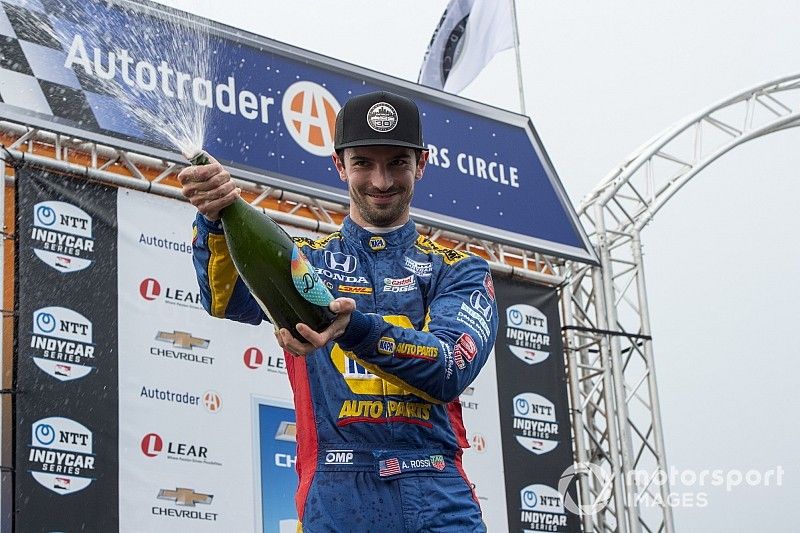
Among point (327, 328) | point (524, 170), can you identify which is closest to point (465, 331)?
point (327, 328)

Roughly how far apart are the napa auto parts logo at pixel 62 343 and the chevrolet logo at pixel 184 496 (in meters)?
0.87

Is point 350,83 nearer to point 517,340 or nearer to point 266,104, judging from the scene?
point 266,104

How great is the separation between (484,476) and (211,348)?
252cm

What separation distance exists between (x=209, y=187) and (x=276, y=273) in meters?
0.24

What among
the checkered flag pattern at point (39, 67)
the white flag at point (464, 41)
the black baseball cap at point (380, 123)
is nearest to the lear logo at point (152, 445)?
the checkered flag pattern at point (39, 67)

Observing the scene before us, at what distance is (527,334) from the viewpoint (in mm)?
10477

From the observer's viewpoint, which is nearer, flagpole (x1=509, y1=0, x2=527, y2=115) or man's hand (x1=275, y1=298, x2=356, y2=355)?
man's hand (x1=275, y1=298, x2=356, y2=355)

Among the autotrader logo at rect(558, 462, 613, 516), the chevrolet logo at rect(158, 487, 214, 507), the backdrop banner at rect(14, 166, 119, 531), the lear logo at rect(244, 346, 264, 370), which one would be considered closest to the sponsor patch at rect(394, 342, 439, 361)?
the backdrop banner at rect(14, 166, 119, 531)

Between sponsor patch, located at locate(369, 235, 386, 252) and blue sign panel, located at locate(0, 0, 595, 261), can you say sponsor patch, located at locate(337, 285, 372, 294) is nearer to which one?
sponsor patch, located at locate(369, 235, 386, 252)

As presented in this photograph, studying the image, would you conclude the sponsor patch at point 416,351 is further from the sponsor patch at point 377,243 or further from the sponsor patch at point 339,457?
A: the sponsor patch at point 377,243

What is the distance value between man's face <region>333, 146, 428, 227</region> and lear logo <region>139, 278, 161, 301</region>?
5161mm

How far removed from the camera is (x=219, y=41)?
9.12 metres

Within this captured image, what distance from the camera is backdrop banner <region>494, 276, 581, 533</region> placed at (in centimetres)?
1005

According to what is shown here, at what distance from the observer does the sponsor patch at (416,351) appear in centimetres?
305
